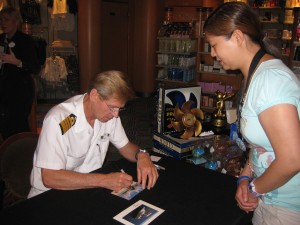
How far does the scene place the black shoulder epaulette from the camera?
146cm

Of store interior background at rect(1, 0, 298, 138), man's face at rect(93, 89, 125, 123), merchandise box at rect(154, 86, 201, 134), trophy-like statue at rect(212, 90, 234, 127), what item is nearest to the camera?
man's face at rect(93, 89, 125, 123)

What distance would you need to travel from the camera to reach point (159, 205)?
1271 millimetres

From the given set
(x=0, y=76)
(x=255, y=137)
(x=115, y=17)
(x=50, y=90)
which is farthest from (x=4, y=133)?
(x=115, y=17)

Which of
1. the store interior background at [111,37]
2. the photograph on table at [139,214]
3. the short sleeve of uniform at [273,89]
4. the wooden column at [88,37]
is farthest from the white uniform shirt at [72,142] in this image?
the wooden column at [88,37]

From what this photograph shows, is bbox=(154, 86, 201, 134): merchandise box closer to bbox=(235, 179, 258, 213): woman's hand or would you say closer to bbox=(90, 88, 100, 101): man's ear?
bbox=(90, 88, 100, 101): man's ear

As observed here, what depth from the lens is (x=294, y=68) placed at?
4.48 meters

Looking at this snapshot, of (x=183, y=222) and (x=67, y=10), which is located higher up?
(x=67, y=10)

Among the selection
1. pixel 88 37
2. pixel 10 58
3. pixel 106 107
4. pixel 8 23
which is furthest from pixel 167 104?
pixel 88 37

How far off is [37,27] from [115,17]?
1.91m

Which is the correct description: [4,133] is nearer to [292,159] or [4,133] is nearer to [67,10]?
[292,159]

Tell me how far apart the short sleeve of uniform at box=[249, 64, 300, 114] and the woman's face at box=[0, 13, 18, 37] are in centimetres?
273

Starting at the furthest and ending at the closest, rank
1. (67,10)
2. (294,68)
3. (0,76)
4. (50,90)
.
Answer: (50,90), (67,10), (294,68), (0,76)

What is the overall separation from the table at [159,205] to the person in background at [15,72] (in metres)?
2.06

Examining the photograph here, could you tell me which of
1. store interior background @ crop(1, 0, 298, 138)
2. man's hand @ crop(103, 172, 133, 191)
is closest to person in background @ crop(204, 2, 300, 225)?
man's hand @ crop(103, 172, 133, 191)
